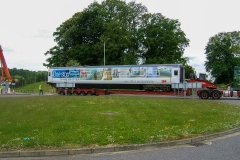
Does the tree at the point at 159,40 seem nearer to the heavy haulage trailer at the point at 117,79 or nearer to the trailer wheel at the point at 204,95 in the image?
the heavy haulage trailer at the point at 117,79

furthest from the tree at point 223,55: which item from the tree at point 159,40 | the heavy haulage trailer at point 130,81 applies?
the heavy haulage trailer at point 130,81

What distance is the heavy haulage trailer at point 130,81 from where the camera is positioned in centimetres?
3135

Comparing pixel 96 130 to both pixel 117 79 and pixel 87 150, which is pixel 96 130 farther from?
pixel 117 79

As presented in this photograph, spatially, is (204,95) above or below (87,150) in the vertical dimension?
above

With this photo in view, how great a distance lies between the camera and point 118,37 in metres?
51.2

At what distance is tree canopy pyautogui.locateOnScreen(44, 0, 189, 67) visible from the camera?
169ft

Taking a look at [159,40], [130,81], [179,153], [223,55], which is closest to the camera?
[179,153]

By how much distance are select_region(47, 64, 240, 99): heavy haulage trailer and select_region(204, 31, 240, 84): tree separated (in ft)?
103

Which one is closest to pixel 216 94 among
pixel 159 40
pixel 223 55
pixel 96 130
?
pixel 96 130

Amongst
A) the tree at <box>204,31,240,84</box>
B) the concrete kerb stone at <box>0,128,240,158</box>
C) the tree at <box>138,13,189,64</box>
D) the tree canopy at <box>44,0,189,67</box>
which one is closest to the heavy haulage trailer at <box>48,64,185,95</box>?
the tree canopy at <box>44,0,189,67</box>

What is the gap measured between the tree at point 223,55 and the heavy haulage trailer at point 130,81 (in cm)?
3124

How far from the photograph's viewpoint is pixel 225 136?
10117 millimetres

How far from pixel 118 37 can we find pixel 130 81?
17.9 m

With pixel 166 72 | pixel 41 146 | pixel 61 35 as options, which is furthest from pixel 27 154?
pixel 61 35
